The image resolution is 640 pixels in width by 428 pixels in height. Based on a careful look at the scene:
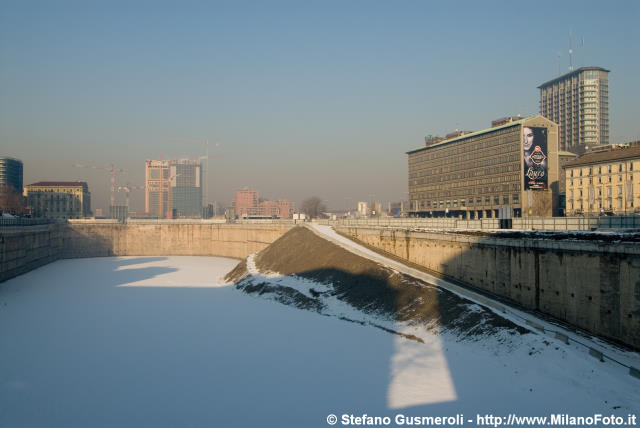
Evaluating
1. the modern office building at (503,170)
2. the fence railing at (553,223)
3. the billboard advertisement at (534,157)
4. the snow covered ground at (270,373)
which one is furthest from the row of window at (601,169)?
the snow covered ground at (270,373)

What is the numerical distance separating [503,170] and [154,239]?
385ft

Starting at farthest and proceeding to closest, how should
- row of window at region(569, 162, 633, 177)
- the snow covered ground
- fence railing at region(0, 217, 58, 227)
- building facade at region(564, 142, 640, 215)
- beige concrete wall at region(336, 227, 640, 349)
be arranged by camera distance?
row of window at region(569, 162, 633, 177)
building facade at region(564, 142, 640, 215)
fence railing at region(0, 217, 58, 227)
beige concrete wall at region(336, 227, 640, 349)
the snow covered ground

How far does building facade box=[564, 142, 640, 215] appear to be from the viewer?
355 ft

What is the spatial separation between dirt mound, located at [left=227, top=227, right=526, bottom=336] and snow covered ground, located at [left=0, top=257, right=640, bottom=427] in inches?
74.3

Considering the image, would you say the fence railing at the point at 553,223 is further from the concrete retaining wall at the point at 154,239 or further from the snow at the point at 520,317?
the concrete retaining wall at the point at 154,239

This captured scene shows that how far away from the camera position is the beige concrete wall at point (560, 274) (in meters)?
32.5

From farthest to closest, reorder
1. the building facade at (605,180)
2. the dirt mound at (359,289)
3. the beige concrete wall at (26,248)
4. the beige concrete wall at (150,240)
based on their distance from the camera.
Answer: the beige concrete wall at (150,240) → the building facade at (605,180) → the beige concrete wall at (26,248) → the dirt mound at (359,289)

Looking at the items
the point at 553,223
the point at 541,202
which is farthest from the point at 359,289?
the point at 541,202

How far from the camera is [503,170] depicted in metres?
164

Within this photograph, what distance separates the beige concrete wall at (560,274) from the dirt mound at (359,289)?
5.35 metres

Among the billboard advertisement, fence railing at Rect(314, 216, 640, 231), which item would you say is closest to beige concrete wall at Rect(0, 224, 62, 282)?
fence railing at Rect(314, 216, 640, 231)

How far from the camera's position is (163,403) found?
1193 inches

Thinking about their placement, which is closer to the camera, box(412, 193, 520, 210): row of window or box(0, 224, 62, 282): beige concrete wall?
box(0, 224, 62, 282): beige concrete wall

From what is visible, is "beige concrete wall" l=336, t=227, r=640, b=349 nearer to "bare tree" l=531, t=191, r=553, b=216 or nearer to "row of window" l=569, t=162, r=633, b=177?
"row of window" l=569, t=162, r=633, b=177
